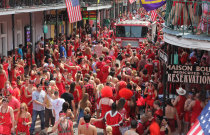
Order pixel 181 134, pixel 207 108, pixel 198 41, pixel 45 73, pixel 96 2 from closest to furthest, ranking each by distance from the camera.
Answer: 1. pixel 207 108
2. pixel 198 41
3. pixel 181 134
4. pixel 45 73
5. pixel 96 2

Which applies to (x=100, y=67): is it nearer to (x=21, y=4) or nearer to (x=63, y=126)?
(x=21, y=4)

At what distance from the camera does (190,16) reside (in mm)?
11562

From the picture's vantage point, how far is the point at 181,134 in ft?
37.4

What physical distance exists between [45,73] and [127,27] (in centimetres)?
1451

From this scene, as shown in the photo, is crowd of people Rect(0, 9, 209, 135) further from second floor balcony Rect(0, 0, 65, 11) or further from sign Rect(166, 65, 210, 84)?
second floor balcony Rect(0, 0, 65, 11)

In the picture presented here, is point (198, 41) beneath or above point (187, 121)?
above

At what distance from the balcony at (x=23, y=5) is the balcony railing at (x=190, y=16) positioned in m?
8.32

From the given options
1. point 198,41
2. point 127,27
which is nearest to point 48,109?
point 198,41

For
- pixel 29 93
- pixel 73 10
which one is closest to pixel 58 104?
pixel 29 93

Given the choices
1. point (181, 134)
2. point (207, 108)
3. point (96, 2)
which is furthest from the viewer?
point (96, 2)

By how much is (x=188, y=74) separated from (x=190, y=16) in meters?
2.12

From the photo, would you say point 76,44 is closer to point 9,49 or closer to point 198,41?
point 9,49

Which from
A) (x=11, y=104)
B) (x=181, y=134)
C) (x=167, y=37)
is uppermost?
(x=167, y=37)

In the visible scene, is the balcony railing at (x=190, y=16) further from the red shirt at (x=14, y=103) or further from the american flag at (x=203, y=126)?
the red shirt at (x=14, y=103)
